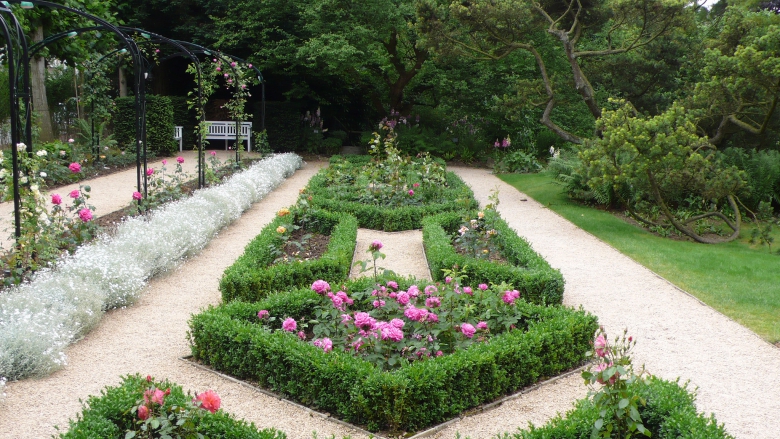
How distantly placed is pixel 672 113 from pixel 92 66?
421 inches

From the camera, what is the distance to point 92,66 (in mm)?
13453

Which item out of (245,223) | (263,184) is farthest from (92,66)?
(245,223)

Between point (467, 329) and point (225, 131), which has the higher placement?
point (225, 131)

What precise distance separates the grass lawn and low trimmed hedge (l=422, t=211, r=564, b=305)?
4.83 feet

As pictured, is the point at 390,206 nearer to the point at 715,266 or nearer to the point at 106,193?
the point at 715,266

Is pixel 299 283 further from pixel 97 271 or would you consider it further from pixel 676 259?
pixel 676 259

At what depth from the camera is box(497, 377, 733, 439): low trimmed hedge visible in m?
3.09

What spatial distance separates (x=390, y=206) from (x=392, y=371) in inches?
226

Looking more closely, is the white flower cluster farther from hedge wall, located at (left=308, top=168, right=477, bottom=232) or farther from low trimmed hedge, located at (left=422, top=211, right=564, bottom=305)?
low trimmed hedge, located at (left=422, top=211, right=564, bottom=305)

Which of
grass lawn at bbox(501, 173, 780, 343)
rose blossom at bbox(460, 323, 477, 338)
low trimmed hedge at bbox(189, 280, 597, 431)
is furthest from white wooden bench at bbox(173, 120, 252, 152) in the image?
rose blossom at bbox(460, 323, 477, 338)

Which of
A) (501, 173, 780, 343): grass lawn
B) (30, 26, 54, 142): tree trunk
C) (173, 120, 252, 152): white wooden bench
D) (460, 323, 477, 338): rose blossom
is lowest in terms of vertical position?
(501, 173, 780, 343): grass lawn

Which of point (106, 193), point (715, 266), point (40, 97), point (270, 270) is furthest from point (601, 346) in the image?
point (40, 97)

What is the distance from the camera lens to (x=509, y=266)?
5.98 metres

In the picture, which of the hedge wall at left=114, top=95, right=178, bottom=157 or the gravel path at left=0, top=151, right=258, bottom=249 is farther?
the hedge wall at left=114, top=95, right=178, bottom=157
